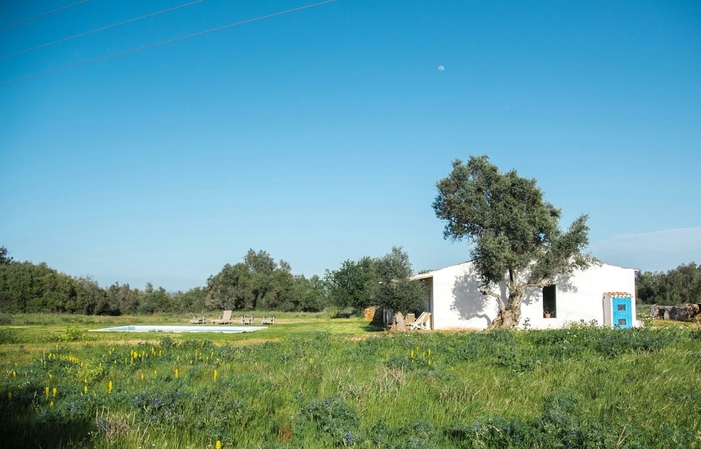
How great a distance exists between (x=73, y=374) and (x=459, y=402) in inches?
263

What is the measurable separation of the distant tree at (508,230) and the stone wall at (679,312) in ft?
39.0

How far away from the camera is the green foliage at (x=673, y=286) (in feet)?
185

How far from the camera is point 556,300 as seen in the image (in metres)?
26.2

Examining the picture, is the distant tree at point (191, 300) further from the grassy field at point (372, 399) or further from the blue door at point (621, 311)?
the grassy field at point (372, 399)

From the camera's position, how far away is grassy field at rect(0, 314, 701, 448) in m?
5.71

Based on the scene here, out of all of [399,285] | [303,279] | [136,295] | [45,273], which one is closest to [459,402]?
[399,285]

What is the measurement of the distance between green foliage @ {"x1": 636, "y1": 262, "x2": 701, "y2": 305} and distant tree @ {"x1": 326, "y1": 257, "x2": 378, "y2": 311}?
1330 inches

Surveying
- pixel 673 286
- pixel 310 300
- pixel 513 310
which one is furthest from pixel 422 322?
pixel 673 286

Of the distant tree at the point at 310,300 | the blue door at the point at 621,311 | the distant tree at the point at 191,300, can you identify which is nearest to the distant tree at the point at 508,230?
the blue door at the point at 621,311

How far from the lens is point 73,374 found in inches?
371

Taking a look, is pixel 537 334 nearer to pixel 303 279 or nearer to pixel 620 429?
pixel 620 429

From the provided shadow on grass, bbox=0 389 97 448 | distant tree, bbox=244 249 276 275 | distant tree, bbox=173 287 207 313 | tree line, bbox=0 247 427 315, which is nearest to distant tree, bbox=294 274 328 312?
tree line, bbox=0 247 427 315

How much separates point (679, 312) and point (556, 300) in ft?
45.3

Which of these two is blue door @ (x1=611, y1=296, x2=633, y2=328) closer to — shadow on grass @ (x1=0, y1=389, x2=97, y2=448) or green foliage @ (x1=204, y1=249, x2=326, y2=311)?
shadow on grass @ (x1=0, y1=389, x2=97, y2=448)
